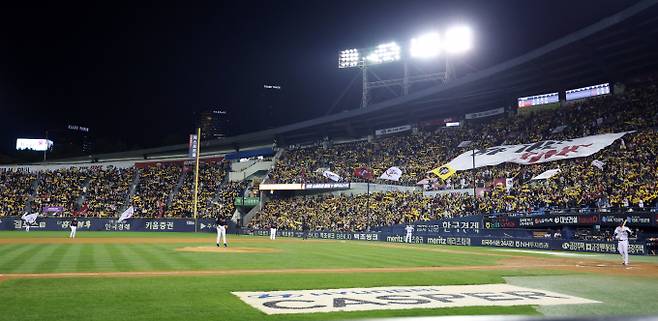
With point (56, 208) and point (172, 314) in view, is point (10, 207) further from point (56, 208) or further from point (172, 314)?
point (172, 314)

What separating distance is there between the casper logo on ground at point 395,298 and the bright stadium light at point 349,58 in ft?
163

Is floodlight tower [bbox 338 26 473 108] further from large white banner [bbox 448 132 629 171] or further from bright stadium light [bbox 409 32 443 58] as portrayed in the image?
large white banner [bbox 448 132 629 171]

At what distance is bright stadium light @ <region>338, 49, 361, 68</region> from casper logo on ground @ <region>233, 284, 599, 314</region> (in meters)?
49.7

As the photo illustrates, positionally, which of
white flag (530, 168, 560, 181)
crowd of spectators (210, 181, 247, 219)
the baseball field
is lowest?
the baseball field

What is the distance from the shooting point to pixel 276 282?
1331cm

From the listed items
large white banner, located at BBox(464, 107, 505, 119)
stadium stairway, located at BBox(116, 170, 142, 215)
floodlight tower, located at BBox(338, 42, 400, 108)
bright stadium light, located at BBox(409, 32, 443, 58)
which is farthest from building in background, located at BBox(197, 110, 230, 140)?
large white banner, located at BBox(464, 107, 505, 119)

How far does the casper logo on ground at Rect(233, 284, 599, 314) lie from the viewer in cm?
947

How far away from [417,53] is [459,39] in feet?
17.9

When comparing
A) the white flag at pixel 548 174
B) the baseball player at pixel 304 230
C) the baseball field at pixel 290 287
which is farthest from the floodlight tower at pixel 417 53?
the baseball field at pixel 290 287

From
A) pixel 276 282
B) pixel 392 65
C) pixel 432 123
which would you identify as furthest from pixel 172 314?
pixel 392 65

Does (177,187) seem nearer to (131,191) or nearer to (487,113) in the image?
(131,191)

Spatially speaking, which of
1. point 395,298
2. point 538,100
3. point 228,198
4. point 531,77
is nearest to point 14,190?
point 228,198

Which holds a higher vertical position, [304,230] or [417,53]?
A: [417,53]

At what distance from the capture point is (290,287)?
40.3ft
